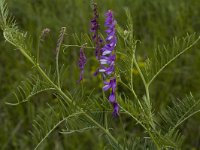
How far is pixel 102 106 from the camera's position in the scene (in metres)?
Answer: 1.32

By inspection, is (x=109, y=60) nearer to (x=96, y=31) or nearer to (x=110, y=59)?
(x=110, y=59)

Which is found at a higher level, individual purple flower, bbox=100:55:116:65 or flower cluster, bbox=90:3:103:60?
flower cluster, bbox=90:3:103:60

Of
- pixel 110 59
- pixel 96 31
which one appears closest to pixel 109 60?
pixel 110 59

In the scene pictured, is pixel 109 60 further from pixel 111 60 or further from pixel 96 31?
pixel 96 31

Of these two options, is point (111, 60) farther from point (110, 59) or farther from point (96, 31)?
point (96, 31)

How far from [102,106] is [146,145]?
0.57 feet

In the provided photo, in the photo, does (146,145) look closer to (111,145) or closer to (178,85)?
(111,145)

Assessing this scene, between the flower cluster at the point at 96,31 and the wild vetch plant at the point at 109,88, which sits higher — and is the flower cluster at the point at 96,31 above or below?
above

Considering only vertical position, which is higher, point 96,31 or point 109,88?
point 96,31

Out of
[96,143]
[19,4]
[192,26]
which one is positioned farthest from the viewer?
[19,4]

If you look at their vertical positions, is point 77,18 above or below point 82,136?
above

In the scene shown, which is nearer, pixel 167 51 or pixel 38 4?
pixel 167 51

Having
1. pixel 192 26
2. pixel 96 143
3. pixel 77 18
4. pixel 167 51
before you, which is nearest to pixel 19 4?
pixel 77 18

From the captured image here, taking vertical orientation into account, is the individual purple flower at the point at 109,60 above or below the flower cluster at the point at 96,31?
below
